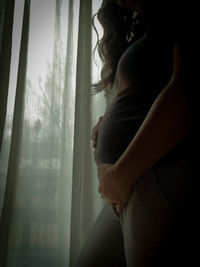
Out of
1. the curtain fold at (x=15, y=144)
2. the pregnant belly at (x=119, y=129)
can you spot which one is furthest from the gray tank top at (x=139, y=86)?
the curtain fold at (x=15, y=144)

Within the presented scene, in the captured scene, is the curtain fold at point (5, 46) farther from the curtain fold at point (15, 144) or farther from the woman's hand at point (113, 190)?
the woman's hand at point (113, 190)

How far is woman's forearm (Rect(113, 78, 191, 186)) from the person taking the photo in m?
0.34

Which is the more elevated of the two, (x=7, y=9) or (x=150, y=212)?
(x=7, y=9)

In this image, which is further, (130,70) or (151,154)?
(130,70)

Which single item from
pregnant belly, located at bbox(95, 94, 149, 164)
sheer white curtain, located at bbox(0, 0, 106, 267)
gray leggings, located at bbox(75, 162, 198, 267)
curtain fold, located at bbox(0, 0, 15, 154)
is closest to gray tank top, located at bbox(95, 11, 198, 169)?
pregnant belly, located at bbox(95, 94, 149, 164)

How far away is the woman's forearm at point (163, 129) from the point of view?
0.34 metres

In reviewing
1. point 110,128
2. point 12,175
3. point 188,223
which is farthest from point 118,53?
point 12,175

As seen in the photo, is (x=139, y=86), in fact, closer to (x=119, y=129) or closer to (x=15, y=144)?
(x=119, y=129)

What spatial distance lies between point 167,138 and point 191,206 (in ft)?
0.38

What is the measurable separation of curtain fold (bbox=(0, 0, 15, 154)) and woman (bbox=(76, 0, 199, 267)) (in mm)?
984

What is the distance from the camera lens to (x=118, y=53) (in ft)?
2.56

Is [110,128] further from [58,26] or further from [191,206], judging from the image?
[58,26]

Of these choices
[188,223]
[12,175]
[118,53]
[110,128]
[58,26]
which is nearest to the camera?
[188,223]

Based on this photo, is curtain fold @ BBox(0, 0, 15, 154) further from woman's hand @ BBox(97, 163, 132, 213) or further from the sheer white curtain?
woman's hand @ BBox(97, 163, 132, 213)
